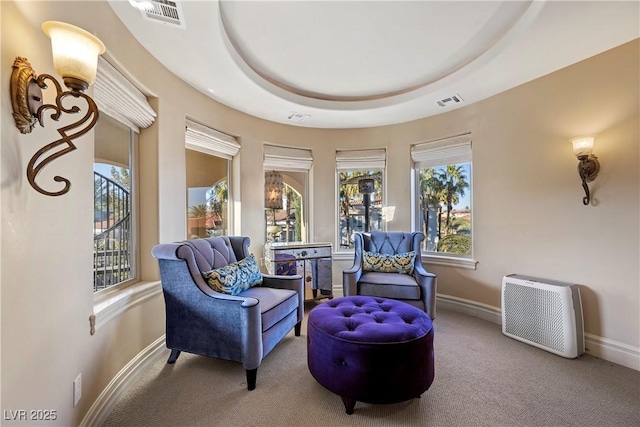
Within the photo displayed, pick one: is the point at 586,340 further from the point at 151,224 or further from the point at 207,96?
the point at 207,96

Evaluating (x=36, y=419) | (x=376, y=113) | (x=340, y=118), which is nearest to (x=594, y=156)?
(x=376, y=113)

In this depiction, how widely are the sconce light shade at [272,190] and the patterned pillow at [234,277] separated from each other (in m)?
1.34

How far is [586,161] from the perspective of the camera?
2.32 m

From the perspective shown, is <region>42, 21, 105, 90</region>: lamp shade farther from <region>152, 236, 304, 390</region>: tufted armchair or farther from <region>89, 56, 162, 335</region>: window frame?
<region>152, 236, 304, 390</region>: tufted armchair

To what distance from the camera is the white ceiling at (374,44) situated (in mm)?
1885

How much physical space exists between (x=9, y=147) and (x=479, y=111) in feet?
12.6

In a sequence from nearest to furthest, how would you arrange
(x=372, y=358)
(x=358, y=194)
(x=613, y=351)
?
(x=372, y=358) < (x=613, y=351) < (x=358, y=194)

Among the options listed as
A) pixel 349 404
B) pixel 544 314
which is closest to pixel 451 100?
pixel 544 314

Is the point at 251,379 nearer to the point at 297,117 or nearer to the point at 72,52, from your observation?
the point at 72,52

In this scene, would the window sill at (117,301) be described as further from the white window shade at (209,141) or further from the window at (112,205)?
the white window shade at (209,141)

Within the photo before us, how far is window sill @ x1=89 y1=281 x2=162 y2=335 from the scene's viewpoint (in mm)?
1601

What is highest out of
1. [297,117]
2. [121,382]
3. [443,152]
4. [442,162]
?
[297,117]

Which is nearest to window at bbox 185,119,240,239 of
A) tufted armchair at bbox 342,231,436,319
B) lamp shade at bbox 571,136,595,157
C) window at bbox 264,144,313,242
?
window at bbox 264,144,313,242

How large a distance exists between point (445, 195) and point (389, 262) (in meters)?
1.23
